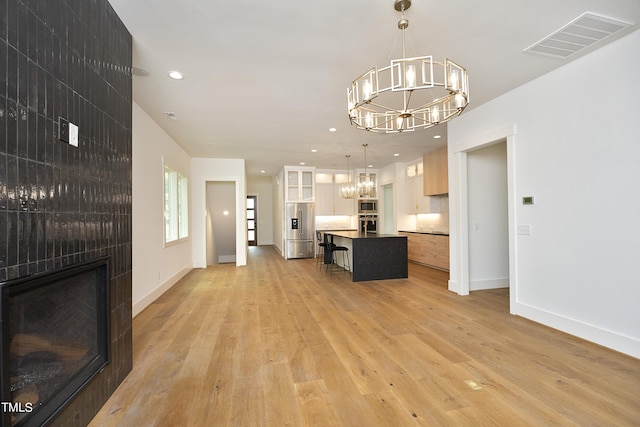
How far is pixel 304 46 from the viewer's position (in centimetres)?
251

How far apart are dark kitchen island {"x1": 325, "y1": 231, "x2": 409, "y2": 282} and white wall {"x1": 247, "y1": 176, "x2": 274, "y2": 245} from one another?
743cm

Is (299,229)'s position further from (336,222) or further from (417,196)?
(417,196)

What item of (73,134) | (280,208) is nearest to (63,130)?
(73,134)

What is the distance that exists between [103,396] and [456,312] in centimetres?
366

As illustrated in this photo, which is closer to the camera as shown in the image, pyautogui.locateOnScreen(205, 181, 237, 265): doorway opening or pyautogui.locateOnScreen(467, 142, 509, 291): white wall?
pyautogui.locateOnScreen(467, 142, 509, 291): white wall

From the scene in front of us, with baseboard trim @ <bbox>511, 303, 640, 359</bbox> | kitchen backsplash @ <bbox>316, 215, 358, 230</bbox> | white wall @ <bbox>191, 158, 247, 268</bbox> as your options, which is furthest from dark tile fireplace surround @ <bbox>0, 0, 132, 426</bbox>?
kitchen backsplash @ <bbox>316, 215, 358, 230</bbox>

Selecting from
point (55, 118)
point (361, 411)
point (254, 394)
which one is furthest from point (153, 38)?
point (361, 411)

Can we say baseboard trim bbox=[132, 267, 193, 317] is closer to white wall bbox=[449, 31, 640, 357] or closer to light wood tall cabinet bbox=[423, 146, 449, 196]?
white wall bbox=[449, 31, 640, 357]

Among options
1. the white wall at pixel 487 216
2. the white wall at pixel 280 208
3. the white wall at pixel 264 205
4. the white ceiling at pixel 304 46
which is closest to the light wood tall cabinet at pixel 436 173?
the white wall at pixel 487 216

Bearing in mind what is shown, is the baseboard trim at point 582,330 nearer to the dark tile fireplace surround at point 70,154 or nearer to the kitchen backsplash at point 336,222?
the dark tile fireplace surround at point 70,154

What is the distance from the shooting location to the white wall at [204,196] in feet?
22.3

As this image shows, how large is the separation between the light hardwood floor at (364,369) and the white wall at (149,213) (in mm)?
462

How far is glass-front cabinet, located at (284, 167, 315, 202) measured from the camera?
27.6 ft

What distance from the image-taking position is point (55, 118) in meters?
1.46
